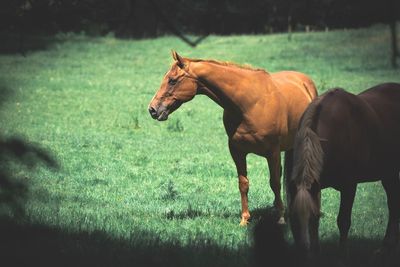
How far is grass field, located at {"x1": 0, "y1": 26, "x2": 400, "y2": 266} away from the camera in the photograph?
16.3 ft

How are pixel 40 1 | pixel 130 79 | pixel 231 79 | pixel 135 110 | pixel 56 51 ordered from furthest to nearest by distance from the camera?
pixel 56 51
pixel 130 79
pixel 135 110
pixel 231 79
pixel 40 1

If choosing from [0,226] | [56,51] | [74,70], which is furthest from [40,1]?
→ [56,51]

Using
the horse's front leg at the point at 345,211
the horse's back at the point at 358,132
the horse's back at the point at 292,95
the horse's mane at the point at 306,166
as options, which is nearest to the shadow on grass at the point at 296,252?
the horse's front leg at the point at 345,211

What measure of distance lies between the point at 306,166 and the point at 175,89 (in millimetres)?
3034

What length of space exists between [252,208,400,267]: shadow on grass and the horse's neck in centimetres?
158

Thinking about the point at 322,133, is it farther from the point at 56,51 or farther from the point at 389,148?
the point at 56,51

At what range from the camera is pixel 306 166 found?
6.05 meters

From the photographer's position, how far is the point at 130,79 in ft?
91.4

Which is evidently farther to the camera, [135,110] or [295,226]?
[135,110]

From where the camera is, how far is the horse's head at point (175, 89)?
8.65 m

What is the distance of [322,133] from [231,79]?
2.42 m

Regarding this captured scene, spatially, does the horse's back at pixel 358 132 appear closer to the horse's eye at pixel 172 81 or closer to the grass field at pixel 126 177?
the grass field at pixel 126 177

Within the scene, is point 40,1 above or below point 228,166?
above

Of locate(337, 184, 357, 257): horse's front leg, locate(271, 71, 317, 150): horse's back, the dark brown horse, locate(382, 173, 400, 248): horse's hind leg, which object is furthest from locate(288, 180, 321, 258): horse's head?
locate(271, 71, 317, 150): horse's back
